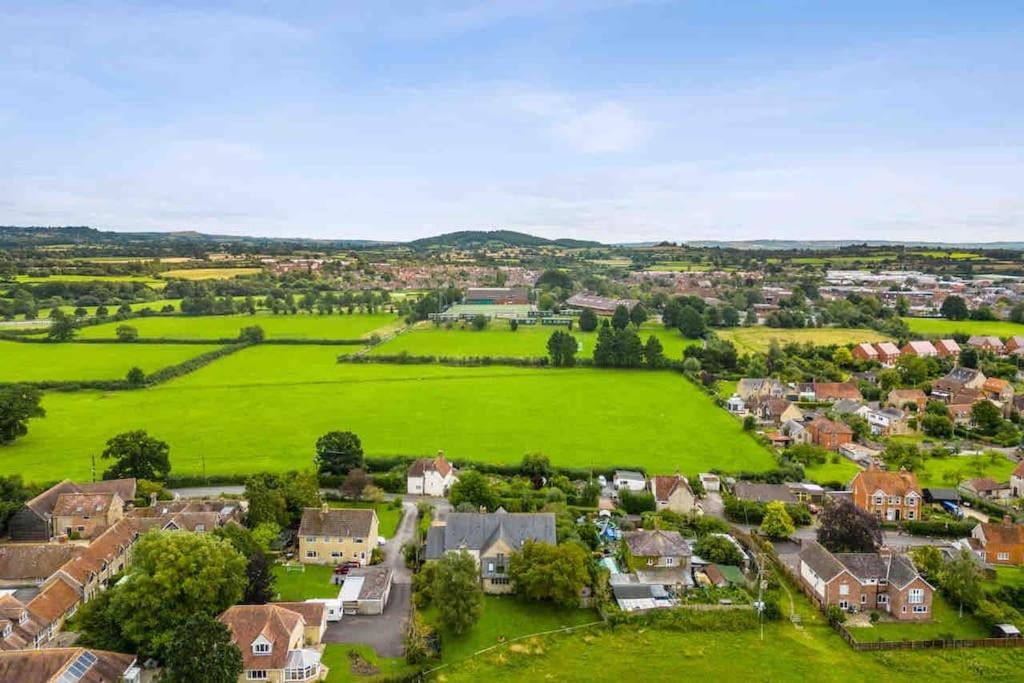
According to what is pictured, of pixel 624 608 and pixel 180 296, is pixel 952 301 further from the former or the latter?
pixel 180 296

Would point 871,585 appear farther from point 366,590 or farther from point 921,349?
point 921,349

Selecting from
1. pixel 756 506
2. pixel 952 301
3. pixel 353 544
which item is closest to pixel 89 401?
pixel 353 544

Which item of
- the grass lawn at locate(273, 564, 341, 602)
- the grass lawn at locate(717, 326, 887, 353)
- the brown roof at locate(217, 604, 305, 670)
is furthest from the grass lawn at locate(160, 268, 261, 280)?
the brown roof at locate(217, 604, 305, 670)

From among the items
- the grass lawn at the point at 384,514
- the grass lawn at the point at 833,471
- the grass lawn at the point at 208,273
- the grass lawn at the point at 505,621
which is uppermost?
the grass lawn at the point at 208,273

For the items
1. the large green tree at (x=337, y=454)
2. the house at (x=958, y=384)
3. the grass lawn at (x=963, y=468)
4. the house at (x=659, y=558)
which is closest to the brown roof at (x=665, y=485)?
the house at (x=659, y=558)

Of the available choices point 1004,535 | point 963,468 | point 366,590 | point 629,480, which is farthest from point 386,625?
point 963,468

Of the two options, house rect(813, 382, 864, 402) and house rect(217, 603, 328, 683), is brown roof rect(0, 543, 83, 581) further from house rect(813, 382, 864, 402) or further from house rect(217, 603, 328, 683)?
house rect(813, 382, 864, 402)

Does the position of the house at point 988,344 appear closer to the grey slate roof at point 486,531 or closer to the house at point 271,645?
the grey slate roof at point 486,531
